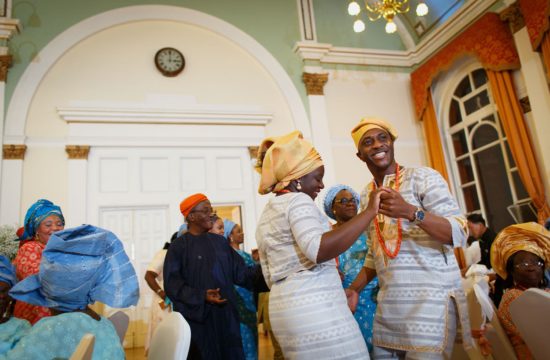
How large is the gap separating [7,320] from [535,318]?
1955 millimetres

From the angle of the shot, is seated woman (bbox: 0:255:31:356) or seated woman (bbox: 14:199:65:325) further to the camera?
seated woman (bbox: 14:199:65:325)

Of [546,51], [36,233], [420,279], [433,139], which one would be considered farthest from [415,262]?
[433,139]

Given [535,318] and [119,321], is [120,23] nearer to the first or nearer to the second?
[119,321]

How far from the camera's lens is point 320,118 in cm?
681

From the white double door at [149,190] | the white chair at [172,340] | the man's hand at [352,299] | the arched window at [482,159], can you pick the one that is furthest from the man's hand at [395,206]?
the white double door at [149,190]

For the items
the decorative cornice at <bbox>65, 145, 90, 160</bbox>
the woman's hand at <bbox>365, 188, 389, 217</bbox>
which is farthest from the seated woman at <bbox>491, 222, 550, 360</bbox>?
the decorative cornice at <bbox>65, 145, 90, 160</bbox>

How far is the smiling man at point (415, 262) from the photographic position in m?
1.43

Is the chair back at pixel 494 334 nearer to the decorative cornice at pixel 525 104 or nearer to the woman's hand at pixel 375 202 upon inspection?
the woman's hand at pixel 375 202

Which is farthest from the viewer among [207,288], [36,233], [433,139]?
[433,139]

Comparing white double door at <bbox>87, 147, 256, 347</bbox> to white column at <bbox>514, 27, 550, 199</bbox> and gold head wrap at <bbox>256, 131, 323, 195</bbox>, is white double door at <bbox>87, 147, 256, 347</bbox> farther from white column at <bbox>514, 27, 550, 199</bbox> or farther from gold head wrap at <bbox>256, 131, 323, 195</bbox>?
gold head wrap at <bbox>256, 131, 323, 195</bbox>

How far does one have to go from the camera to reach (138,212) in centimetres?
591

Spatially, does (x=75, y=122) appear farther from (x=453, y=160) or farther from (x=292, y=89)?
(x=453, y=160)

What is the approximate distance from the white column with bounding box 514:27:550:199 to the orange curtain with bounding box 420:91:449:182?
156cm

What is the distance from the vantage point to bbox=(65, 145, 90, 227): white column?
5.58 m
